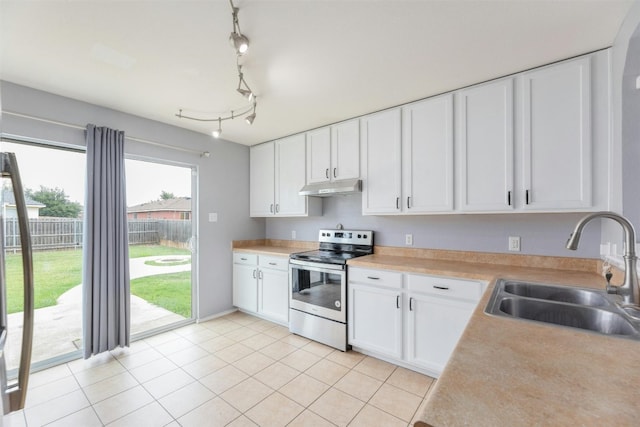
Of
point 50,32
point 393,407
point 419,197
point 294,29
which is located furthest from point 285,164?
point 393,407

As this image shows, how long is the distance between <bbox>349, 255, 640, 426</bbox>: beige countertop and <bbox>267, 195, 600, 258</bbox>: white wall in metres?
1.53

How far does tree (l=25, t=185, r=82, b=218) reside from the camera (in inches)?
97.8

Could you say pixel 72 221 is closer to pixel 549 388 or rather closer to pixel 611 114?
pixel 549 388

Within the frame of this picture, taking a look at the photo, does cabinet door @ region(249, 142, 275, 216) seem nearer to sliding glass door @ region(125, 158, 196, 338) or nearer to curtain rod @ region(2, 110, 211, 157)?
curtain rod @ region(2, 110, 211, 157)

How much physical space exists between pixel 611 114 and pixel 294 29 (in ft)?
6.85

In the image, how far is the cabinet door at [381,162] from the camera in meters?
2.71

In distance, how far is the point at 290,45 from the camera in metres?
1.79

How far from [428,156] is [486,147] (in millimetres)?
455

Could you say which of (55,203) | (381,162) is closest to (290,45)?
(381,162)

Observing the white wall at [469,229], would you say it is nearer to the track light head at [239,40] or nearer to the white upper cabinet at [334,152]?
the white upper cabinet at [334,152]

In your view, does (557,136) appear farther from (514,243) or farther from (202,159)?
(202,159)

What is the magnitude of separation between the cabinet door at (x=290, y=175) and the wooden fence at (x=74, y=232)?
1.24 m

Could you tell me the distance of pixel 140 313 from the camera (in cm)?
317

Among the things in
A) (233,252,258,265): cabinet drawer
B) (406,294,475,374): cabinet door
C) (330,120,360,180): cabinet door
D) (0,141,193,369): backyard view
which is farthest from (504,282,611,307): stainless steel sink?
(0,141,193,369): backyard view
